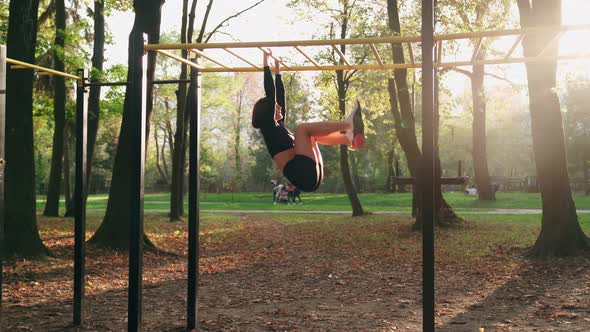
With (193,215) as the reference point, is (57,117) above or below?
above

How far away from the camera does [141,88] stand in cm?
516

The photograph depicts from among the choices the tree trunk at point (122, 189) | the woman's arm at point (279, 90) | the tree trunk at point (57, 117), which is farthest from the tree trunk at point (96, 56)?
the woman's arm at point (279, 90)

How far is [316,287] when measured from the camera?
8727 millimetres

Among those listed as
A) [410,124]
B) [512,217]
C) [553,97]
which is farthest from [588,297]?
[512,217]

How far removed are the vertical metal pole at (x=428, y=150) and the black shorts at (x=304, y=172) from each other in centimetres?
141

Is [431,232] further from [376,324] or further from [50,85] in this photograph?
[50,85]

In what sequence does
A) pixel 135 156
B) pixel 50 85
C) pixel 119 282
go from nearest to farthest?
pixel 135 156 → pixel 119 282 → pixel 50 85

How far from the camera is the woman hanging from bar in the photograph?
5574 millimetres

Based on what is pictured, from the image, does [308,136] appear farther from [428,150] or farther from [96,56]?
[96,56]

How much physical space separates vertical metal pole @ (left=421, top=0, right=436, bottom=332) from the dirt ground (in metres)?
1.86

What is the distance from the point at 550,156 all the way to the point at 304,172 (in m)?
6.90

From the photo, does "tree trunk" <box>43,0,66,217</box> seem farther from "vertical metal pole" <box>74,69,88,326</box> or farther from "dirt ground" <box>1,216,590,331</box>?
"vertical metal pole" <box>74,69,88,326</box>

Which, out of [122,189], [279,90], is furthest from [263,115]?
[122,189]

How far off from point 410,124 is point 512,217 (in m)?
6.13
